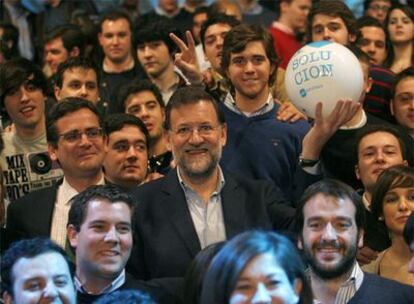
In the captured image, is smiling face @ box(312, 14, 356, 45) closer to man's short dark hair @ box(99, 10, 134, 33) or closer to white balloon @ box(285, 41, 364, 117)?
white balloon @ box(285, 41, 364, 117)

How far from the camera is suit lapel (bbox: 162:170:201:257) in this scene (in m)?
4.84

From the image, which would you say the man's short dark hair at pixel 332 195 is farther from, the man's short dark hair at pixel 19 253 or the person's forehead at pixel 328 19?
the person's forehead at pixel 328 19

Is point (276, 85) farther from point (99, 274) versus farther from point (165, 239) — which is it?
point (99, 274)

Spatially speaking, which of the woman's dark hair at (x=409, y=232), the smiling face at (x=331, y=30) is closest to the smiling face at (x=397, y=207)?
the woman's dark hair at (x=409, y=232)

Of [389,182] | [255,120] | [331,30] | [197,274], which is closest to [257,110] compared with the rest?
[255,120]

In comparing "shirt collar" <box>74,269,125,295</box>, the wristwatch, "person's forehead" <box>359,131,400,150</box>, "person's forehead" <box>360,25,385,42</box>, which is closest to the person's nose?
the wristwatch

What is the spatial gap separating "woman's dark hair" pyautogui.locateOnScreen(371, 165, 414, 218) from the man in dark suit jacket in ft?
1.68

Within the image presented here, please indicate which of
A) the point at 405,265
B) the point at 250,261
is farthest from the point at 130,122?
the point at 250,261

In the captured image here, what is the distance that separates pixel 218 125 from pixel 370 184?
90cm

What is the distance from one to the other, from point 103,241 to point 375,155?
171 cm

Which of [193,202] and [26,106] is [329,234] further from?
[26,106]

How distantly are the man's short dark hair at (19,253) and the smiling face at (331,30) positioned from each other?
9.40 ft

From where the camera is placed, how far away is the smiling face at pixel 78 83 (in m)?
6.59

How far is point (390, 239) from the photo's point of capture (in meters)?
5.29
